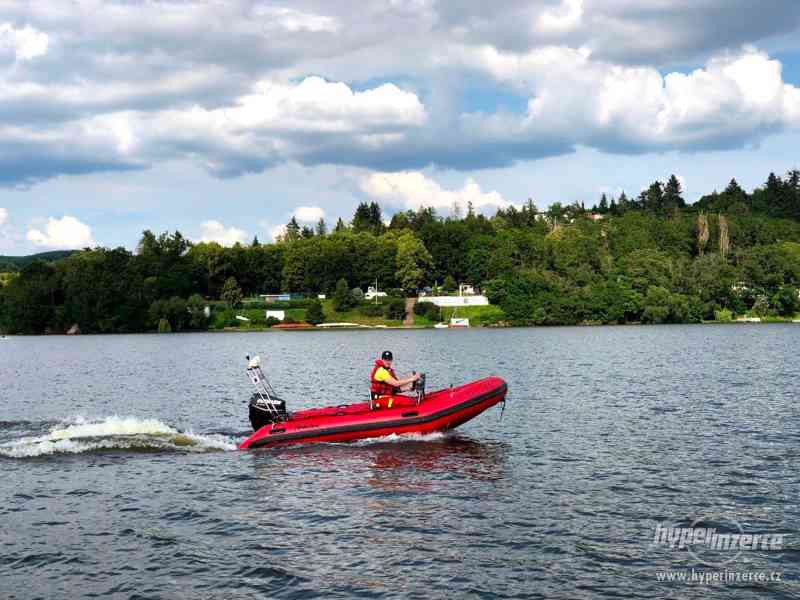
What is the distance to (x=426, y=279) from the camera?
525 ft

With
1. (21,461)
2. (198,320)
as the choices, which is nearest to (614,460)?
(21,461)

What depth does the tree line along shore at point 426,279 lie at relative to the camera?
132 meters

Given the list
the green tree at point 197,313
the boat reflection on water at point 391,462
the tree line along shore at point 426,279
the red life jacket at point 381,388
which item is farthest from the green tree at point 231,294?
the boat reflection on water at point 391,462

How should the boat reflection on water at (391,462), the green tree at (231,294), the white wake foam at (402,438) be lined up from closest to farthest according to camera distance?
the boat reflection on water at (391,462) < the white wake foam at (402,438) < the green tree at (231,294)

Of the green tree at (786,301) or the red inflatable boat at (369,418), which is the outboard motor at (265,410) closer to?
the red inflatable boat at (369,418)

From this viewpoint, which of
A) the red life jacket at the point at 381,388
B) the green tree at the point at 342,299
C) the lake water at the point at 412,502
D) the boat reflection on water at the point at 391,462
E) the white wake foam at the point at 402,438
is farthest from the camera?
the green tree at the point at 342,299

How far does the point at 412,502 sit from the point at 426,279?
472ft

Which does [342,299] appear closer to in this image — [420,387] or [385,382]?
[420,387]

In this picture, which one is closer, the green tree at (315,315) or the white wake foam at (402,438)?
the white wake foam at (402,438)

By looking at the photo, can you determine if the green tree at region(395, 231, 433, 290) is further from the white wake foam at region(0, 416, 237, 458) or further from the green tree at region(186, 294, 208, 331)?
the white wake foam at region(0, 416, 237, 458)

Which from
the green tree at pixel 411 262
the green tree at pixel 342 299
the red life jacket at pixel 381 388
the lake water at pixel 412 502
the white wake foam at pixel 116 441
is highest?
the green tree at pixel 411 262

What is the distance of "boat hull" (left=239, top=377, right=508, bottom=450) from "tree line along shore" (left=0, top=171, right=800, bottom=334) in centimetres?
10965

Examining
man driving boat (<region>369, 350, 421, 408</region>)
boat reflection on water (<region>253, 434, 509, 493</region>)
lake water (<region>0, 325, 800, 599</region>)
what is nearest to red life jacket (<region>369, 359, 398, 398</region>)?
man driving boat (<region>369, 350, 421, 408</region>)

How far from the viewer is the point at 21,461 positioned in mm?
21281
